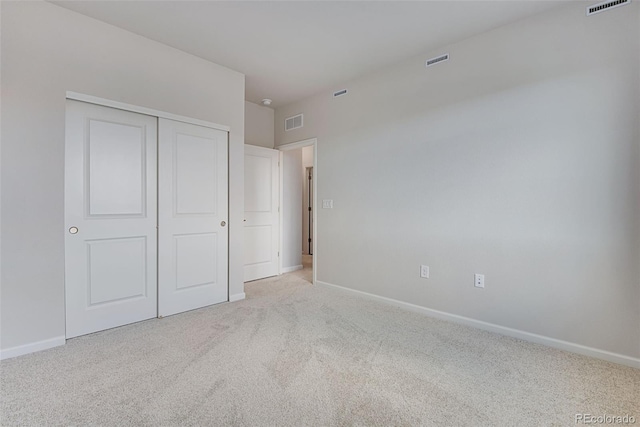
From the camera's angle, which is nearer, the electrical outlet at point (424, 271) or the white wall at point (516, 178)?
the white wall at point (516, 178)

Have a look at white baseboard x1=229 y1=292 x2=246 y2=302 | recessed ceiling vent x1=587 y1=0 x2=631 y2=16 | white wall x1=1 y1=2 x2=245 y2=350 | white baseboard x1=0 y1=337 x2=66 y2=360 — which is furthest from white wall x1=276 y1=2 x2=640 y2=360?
white baseboard x1=0 y1=337 x2=66 y2=360

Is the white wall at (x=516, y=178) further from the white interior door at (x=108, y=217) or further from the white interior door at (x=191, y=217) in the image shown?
the white interior door at (x=108, y=217)

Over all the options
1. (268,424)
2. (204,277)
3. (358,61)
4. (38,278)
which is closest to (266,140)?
(358,61)

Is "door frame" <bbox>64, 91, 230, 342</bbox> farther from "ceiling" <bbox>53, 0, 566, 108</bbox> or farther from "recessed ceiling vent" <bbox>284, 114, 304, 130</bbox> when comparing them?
"recessed ceiling vent" <bbox>284, 114, 304, 130</bbox>

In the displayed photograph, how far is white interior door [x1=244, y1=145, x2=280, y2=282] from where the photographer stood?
4.34 m

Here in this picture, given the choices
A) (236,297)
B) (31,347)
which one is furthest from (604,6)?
(31,347)

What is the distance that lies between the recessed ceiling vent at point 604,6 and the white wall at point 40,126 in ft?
12.2

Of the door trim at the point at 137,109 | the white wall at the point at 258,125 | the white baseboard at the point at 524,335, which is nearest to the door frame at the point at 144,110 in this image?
the door trim at the point at 137,109

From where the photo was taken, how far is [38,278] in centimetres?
227

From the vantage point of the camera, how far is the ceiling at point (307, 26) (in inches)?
91.9

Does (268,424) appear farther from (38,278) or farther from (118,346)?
(38,278)

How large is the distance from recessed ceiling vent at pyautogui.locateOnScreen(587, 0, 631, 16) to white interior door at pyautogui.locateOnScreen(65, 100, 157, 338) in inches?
146

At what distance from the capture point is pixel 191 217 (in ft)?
10.4

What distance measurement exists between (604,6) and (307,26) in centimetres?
221
